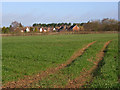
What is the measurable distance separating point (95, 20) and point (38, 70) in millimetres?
114501

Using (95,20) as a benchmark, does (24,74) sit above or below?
below

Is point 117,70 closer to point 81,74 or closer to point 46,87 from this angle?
point 81,74

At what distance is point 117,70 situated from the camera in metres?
11.6

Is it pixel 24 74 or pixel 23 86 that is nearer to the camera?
pixel 23 86

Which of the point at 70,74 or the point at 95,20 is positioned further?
the point at 95,20

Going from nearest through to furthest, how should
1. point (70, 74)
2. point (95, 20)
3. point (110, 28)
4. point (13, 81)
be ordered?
point (13, 81) < point (70, 74) < point (110, 28) < point (95, 20)

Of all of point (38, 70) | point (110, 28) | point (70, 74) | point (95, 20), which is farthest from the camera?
point (95, 20)

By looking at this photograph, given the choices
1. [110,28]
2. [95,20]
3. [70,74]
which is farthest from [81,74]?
[95,20]

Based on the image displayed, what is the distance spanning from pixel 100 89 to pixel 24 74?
4671 mm

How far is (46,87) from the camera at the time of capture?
27.7 feet

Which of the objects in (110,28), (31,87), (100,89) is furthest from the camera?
(110,28)

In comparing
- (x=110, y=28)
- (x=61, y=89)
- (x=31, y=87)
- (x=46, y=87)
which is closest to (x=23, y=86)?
(x=31, y=87)

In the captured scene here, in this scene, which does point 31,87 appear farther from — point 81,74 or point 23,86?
point 81,74

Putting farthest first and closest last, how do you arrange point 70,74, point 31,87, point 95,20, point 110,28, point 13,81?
point 95,20, point 110,28, point 70,74, point 13,81, point 31,87
